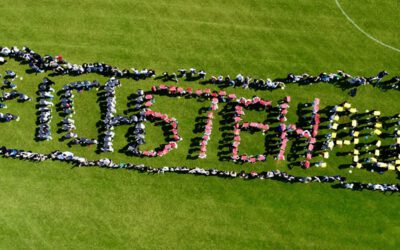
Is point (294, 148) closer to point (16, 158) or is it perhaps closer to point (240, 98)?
point (240, 98)

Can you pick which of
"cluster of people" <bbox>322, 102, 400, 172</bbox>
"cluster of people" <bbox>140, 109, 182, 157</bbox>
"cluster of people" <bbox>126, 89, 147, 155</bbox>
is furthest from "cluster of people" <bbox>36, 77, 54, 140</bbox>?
"cluster of people" <bbox>322, 102, 400, 172</bbox>

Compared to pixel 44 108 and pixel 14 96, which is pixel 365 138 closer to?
pixel 44 108

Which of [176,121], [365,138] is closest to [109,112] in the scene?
[176,121]

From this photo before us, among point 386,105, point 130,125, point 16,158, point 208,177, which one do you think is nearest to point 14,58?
point 16,158

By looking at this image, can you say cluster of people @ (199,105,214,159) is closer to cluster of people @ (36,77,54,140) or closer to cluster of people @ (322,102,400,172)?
cluster of people @ (322,102,400,172)

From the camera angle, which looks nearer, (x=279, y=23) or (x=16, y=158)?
(x=16, y=158)

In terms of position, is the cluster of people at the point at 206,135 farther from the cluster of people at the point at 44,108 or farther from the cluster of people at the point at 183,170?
the cluster of people at the point at 44,108
